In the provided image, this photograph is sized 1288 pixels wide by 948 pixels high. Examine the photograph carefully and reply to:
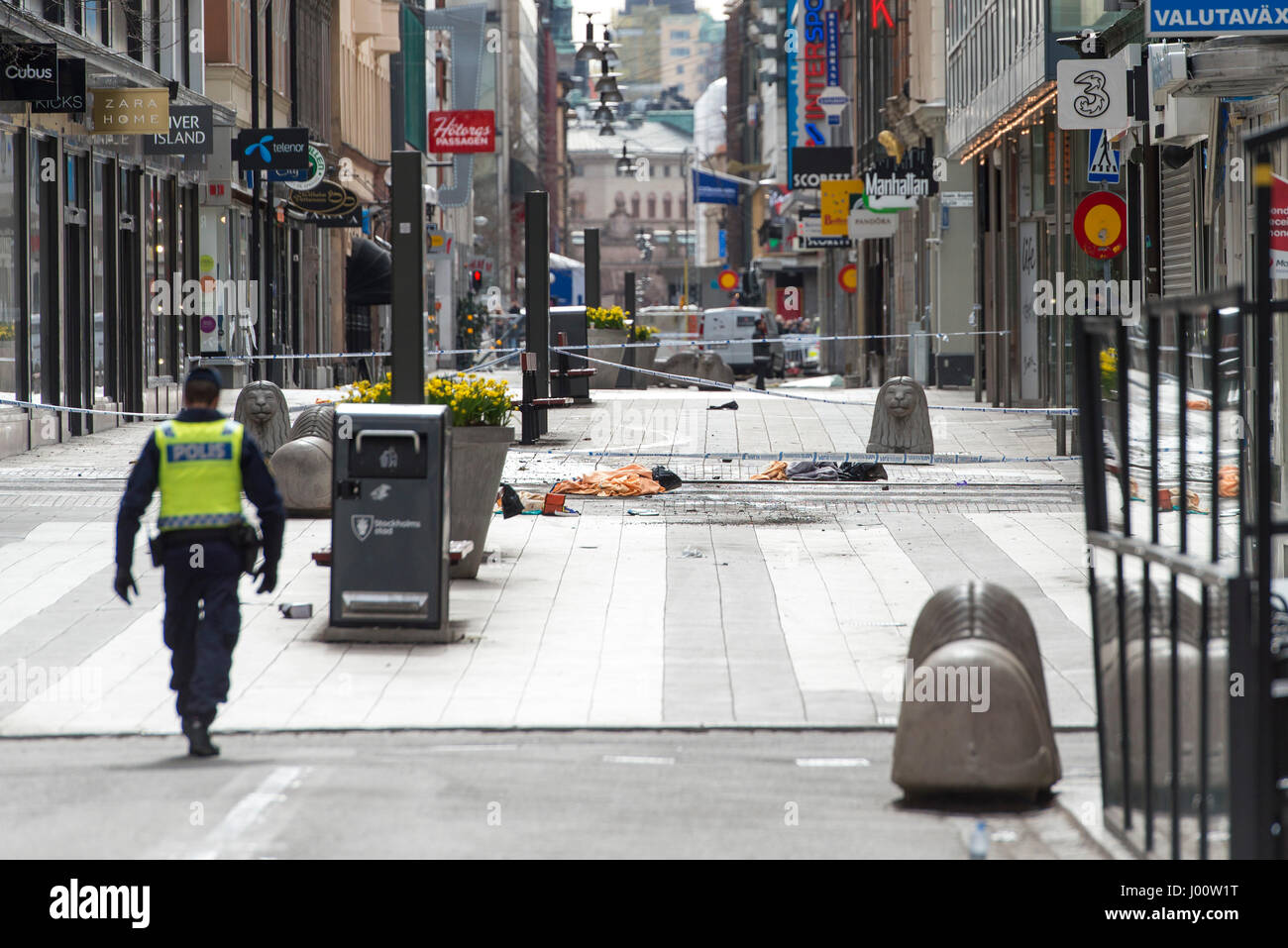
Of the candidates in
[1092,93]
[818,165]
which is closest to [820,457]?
[1092,93]

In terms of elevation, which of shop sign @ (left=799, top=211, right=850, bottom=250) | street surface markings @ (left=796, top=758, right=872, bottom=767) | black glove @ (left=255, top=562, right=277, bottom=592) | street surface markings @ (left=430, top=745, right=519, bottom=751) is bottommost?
street surface markings @ (left=796, top=758, right=872, bottom=767)

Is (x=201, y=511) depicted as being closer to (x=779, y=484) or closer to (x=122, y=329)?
(x=779, y=484)

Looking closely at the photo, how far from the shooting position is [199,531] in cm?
759

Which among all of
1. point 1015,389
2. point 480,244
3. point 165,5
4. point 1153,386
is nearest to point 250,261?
point 165,5

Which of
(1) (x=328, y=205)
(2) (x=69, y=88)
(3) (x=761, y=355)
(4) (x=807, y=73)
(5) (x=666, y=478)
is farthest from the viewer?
(4) (x=807, y=73)

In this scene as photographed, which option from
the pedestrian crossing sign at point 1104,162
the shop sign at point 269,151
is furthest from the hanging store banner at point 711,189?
the pedestrian crossing sign at point 1104,162

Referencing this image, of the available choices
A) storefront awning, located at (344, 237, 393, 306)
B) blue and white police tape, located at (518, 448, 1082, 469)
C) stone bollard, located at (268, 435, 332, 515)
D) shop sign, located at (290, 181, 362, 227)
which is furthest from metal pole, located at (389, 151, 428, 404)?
storefront awning, located at (344, 237, 393, 306)

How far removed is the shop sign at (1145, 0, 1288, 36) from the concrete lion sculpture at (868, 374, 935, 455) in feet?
23.5

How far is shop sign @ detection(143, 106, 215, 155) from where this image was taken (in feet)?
83.9

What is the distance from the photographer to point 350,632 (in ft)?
32.3

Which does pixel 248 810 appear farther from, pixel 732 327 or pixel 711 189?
pixel 711 189

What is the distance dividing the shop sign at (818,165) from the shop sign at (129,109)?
3172 cm

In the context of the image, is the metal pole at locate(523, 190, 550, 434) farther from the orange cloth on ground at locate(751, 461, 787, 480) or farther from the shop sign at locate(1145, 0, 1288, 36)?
the shop sign at locate(1145, 0, 1288, 36)

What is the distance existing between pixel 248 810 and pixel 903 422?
13.8m
